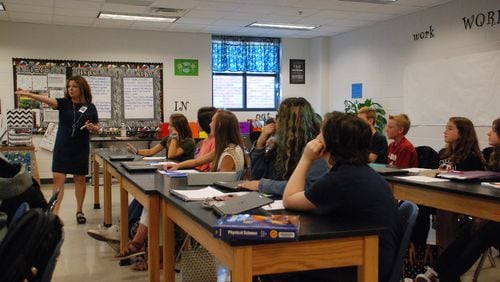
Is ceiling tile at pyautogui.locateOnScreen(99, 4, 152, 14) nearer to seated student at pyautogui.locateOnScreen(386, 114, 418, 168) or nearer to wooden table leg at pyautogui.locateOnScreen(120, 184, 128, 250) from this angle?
wooden table leg at pyautogui.locateOnScreen(120, 184, 128, 250)

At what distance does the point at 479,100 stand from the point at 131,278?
447 centimetres

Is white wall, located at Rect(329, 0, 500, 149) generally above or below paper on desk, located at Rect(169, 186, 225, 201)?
above

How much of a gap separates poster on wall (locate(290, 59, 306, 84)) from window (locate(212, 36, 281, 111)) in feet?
0.84

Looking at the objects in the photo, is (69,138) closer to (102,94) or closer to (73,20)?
(73,20)

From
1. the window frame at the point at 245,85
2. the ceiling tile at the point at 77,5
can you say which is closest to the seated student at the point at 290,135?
the ceiling tile at the point at 77,5

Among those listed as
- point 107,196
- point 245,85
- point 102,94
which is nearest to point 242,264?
point 107,196

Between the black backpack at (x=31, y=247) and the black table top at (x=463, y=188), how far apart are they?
2.05m

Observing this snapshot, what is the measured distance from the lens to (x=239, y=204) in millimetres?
1860

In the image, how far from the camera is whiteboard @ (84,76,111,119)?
804cm

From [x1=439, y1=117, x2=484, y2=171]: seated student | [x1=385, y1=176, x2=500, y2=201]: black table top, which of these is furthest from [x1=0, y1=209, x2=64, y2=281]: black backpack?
[x1=439, y1=117, x2=484, y2=171]: seated student

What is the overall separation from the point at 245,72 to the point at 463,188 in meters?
6.50

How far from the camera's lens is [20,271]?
4.48ft

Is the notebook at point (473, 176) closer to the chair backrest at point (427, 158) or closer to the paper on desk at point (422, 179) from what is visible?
the paper on desk at point (422, 179)

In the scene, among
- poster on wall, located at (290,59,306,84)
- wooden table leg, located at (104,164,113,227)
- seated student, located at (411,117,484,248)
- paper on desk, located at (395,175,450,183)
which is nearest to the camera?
paper on desk, located at (395,175,450,183)
